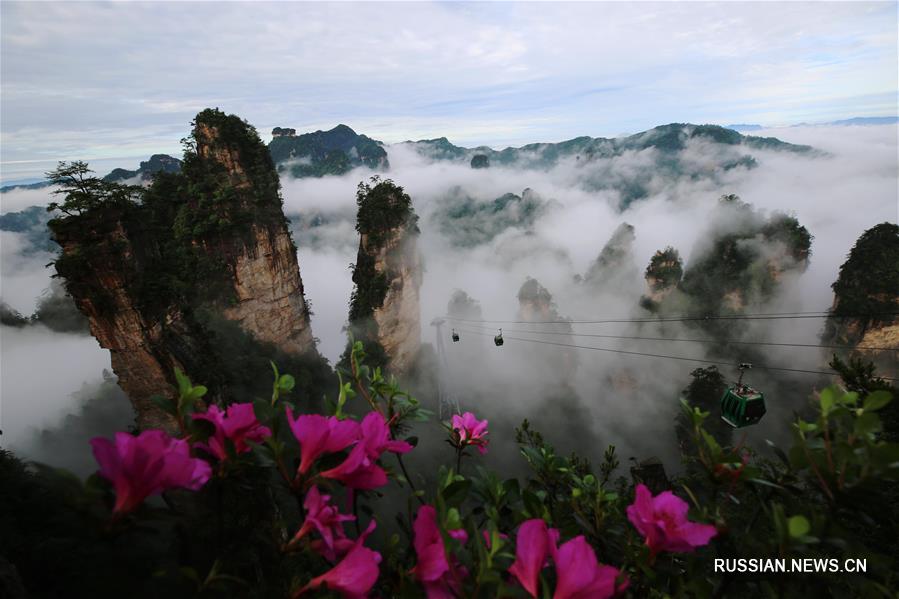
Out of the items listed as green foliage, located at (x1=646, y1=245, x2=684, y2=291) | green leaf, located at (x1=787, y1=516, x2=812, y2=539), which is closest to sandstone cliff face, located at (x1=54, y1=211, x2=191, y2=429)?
green leaf, located at (x1=787, y1=516, x2=812, y2=539)

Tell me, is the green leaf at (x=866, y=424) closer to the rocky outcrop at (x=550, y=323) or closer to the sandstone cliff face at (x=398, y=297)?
the sandstone cliff face at (x=398, y=297)

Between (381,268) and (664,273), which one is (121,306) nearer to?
(381,268)

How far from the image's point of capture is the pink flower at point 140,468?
2.79 ft

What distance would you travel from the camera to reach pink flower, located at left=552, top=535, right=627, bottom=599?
39.6 inches

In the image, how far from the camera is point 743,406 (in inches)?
393

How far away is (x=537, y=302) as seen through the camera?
37812mm

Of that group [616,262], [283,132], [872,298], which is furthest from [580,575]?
[283,132]

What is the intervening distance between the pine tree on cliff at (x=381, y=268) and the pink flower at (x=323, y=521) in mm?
23534

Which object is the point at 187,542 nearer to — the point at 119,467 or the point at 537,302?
the point at 119,467

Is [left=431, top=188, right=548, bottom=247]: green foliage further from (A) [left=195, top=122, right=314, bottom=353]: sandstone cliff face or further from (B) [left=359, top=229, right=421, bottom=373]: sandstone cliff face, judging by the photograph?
(A) [left=195, top=122, right=314, bottom=353]: sandstone cliff face

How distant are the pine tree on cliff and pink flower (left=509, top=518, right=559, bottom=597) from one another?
2364cm

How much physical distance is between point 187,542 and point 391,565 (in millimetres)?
626

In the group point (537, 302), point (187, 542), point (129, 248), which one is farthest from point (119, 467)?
point (537, 302)

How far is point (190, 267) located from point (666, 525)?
2103cm
